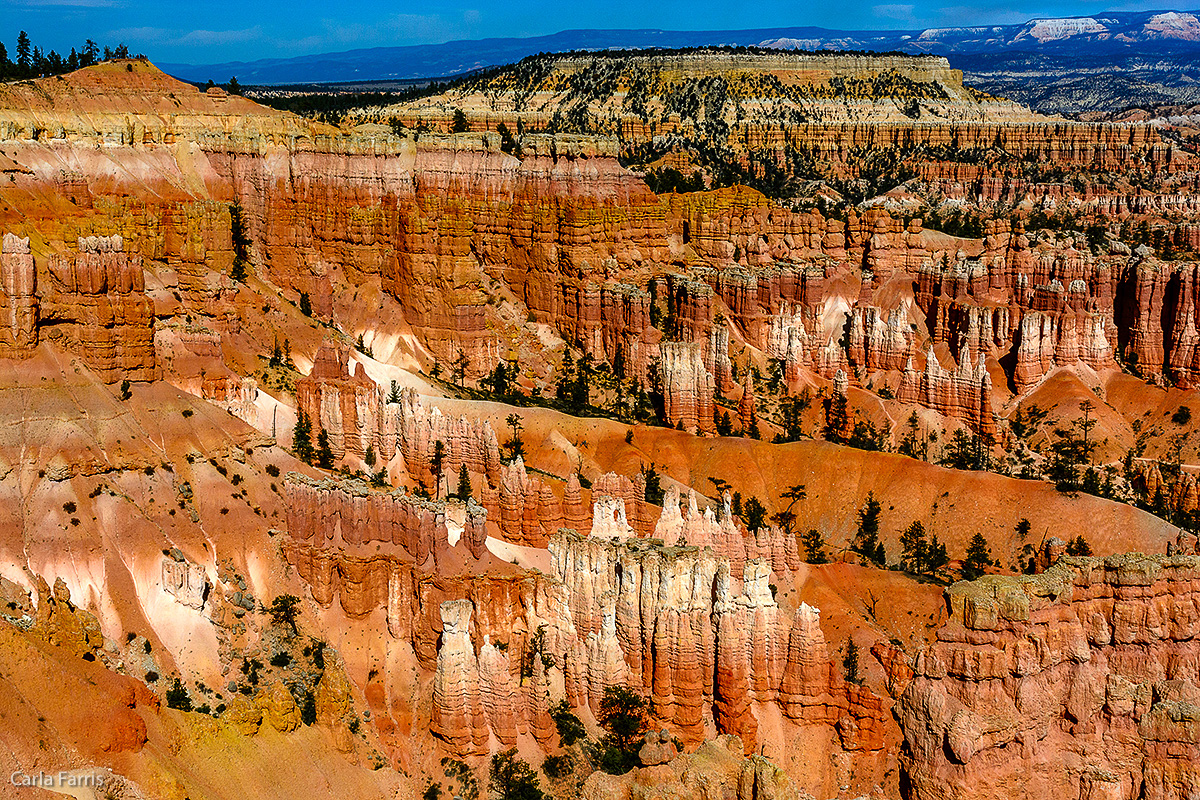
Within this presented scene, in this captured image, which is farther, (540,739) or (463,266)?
(463,266)

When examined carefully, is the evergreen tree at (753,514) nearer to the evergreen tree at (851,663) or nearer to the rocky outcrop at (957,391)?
the evergreen tree at (851,663)

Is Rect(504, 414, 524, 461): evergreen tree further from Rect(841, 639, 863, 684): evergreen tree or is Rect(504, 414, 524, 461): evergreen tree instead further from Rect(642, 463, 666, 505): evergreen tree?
Rect(841, 639, 863, 684): evergreen tree

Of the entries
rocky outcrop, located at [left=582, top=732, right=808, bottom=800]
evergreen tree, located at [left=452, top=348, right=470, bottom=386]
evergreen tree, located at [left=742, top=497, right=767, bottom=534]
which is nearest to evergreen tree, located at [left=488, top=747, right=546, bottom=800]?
rocky outcrop, located at [left=582, top=732, right=808, bottom=800]

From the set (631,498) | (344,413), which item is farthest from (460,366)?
(631,498)

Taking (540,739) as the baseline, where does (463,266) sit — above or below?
above

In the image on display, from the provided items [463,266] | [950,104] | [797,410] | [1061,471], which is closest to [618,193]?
[463,266]

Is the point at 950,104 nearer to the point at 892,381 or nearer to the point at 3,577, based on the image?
the point at 892,381

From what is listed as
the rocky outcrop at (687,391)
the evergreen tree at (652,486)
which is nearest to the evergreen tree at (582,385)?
the rocky outcrop at (687,391)
